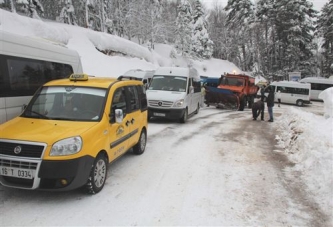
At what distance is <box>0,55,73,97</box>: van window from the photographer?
6534 mm

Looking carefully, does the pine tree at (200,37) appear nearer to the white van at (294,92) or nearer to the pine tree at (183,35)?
the pine tree at (183,35)

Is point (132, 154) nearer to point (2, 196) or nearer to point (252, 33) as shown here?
point (2, 196)

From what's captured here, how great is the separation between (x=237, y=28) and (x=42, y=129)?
2665 inches

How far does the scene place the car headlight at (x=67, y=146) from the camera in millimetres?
4535

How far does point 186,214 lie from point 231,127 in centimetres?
920

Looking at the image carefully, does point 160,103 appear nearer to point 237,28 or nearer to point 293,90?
point 293,90

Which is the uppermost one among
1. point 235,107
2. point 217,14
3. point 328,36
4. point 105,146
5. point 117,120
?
point 217,14

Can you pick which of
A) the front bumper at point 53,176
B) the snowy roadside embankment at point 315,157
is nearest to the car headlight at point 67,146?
the front bumper at point 53,176

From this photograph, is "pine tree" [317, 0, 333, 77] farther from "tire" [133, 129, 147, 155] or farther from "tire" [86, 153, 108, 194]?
"tire" [86, 153, 108, 194]

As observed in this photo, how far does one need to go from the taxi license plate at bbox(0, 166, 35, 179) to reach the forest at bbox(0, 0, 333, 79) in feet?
122

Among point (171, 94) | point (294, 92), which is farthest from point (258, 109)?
point (294, 92)

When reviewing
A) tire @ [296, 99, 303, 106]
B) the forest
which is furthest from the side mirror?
the forest

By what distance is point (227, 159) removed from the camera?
776cm

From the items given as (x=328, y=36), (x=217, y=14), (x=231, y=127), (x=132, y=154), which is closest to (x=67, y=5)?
(x=231, y=127)
